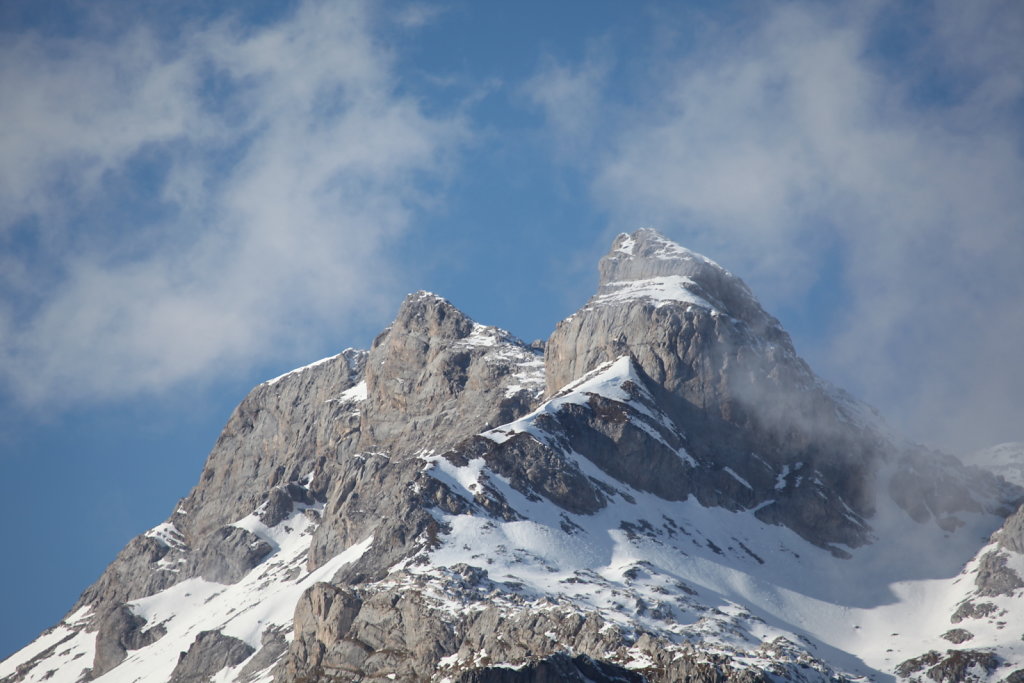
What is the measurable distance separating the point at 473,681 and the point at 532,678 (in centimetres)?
802

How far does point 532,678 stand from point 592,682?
864 centimetres

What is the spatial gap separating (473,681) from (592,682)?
51.6ft

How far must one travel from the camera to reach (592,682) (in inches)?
7869

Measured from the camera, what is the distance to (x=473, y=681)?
199 meters

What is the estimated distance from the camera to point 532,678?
646 feet
